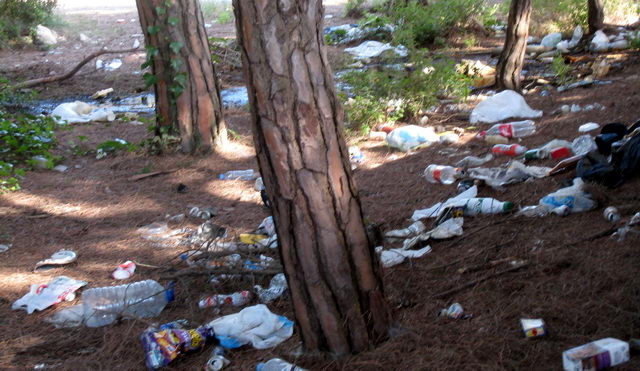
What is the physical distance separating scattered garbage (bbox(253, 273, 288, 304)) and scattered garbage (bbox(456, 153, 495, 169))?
2627mm

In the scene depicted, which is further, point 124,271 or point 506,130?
point 506,130

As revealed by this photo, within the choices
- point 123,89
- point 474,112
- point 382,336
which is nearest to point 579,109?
point 474,112

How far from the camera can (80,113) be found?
32.1 feet

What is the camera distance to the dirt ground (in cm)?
283

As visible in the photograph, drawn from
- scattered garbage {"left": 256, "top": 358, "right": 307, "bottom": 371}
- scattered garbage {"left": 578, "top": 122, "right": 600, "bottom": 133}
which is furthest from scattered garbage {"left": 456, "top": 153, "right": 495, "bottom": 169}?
scattered garbage {"left": 256, "top": 358, "right": 307, "bottom": 371}

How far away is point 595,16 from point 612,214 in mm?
8347

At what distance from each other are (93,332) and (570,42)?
9863 millimetres

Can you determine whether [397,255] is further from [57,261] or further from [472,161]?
[57,261]

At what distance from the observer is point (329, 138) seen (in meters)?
2.61

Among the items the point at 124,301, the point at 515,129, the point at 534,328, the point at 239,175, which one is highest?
the point at 534,328

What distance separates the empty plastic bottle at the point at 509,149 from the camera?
5996mm

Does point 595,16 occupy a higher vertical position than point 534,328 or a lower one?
higher

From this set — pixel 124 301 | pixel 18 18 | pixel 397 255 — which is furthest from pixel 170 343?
pixel 18 18

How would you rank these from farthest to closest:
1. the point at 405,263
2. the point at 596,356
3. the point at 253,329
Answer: the point at 405,263, the point at 253,329, the point at 596,356
